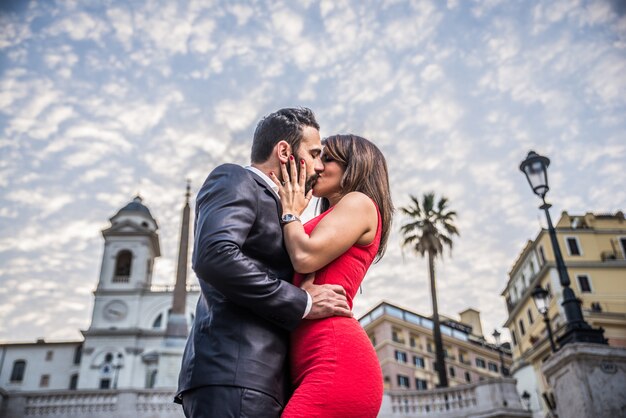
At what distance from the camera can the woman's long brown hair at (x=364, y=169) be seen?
3.25m

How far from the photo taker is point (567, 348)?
7.96 meters

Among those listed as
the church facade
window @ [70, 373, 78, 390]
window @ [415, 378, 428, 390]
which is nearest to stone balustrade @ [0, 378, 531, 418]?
the church facade

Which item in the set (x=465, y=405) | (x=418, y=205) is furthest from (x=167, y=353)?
(x=465, y=405)

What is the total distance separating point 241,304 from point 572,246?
172ft

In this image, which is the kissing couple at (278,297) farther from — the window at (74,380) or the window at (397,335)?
the window at (397,335)

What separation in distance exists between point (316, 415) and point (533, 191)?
9529 mm

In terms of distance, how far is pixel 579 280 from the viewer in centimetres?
4700

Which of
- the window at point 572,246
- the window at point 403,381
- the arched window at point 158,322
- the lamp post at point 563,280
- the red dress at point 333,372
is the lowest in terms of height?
the red dress at point 333,372

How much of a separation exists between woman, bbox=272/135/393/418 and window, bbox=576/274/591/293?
4952 cm

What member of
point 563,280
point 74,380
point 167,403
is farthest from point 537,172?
point 74,380

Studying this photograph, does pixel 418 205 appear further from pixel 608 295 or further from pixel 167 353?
pixel 608 295

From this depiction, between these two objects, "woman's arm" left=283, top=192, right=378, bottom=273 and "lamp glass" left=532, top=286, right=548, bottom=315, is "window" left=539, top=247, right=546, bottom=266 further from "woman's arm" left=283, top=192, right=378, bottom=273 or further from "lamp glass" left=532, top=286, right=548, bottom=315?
"woman's arm" left=283, top=192, right=378, bottom=273

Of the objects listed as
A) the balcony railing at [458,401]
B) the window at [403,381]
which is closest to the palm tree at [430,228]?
the balcony railing at [458,401]

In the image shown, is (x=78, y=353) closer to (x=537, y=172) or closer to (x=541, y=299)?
(x=541, y=299)
